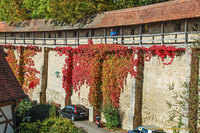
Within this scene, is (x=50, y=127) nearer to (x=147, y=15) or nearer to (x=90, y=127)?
(x=90, y=127)

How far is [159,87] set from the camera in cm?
1642

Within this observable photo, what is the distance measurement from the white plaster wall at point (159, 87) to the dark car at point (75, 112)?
5.81m

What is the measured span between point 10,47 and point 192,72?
973 inches

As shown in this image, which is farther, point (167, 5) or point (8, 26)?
point (8, 26)

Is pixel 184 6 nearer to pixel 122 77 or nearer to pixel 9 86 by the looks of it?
pixel 122 77

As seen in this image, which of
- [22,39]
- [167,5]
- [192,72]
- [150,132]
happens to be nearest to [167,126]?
[150,132]

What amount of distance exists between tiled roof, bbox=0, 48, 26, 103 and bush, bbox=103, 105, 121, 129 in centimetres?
775

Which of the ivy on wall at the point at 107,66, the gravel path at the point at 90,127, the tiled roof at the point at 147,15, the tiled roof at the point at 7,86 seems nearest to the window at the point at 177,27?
the tiled roof at the point at 147,15

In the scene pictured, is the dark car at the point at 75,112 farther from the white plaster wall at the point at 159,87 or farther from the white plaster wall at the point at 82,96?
the white plaster wall at the point at 159,87

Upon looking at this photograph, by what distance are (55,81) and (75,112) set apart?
6.63m

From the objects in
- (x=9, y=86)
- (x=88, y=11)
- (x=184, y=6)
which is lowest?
(x=9, y=86)

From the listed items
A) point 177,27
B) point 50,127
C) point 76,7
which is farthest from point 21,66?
point 177,27

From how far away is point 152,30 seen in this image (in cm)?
1858

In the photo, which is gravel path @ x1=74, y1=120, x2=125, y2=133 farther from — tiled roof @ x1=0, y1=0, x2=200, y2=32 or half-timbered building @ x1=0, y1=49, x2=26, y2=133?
tiled roof @ x1=0, y1=0, x2=200, y2=32
